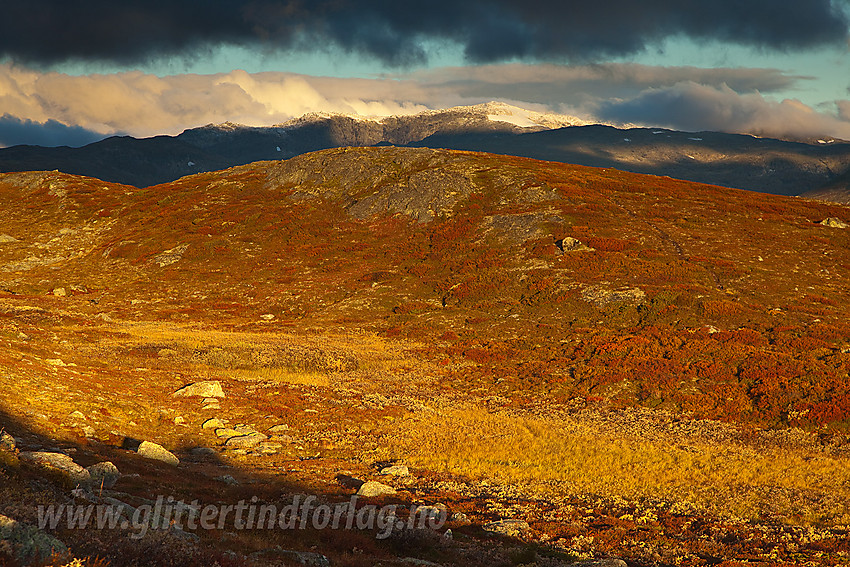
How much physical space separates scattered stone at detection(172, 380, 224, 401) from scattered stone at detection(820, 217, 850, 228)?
226ft

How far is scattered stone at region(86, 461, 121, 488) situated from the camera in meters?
14.5

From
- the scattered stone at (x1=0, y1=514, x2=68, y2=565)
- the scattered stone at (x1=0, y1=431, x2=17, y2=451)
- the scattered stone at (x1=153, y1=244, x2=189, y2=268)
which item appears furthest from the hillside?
the scattered stone at (x1=0, y1=431, x2=17, y2=451)

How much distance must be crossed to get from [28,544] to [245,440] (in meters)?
16.9

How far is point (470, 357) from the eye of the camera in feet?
138

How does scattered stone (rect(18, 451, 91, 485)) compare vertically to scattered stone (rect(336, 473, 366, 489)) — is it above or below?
above

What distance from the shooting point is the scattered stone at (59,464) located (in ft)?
44.4

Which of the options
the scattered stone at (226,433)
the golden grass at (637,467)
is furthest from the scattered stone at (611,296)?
the scattered stone at (226,433)

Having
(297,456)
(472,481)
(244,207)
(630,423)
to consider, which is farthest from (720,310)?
(244,207)

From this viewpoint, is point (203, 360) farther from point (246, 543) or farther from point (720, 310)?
point (720, 310)

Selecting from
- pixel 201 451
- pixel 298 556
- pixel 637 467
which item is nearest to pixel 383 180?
pixel 201 451

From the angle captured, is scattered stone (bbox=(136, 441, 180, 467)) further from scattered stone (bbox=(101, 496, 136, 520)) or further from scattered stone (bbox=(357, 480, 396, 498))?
scattered stone (bbox=(357, 480, 396, 498))

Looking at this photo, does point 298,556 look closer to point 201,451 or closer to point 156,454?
point 156,454

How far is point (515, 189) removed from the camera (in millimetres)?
79688

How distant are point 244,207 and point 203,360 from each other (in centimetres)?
5283
